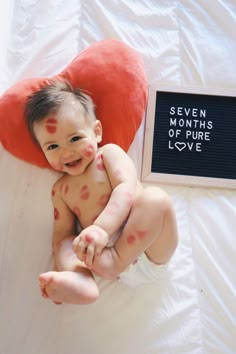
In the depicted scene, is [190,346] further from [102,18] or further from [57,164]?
[102,18]

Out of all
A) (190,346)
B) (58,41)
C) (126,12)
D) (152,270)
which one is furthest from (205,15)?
(190,346)

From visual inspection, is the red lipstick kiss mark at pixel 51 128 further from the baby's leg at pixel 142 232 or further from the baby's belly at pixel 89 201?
the baby's leg at pixel 142 232

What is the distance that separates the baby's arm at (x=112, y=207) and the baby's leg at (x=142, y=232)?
0.03 meters

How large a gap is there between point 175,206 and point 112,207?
0.82 ft

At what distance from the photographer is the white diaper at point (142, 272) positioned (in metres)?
0.95

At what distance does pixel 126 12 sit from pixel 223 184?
2.06 feet

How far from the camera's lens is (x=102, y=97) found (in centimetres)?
108

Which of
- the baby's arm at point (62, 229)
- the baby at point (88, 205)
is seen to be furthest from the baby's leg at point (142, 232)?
the baby's arm at point (62, 229)

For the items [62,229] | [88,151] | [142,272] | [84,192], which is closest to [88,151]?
[88,151]

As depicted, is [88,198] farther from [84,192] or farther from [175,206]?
[175,206]

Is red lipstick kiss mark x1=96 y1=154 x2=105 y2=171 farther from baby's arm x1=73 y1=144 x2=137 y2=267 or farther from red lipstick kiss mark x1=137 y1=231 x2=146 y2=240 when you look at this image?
red lipstick kiss mark x1=137 y1=231 x2=146 y2=240

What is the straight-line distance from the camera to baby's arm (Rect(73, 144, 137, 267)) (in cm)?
84

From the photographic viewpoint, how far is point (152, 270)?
96 cm

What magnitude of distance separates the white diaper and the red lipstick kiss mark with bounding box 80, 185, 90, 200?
197 millimetres
